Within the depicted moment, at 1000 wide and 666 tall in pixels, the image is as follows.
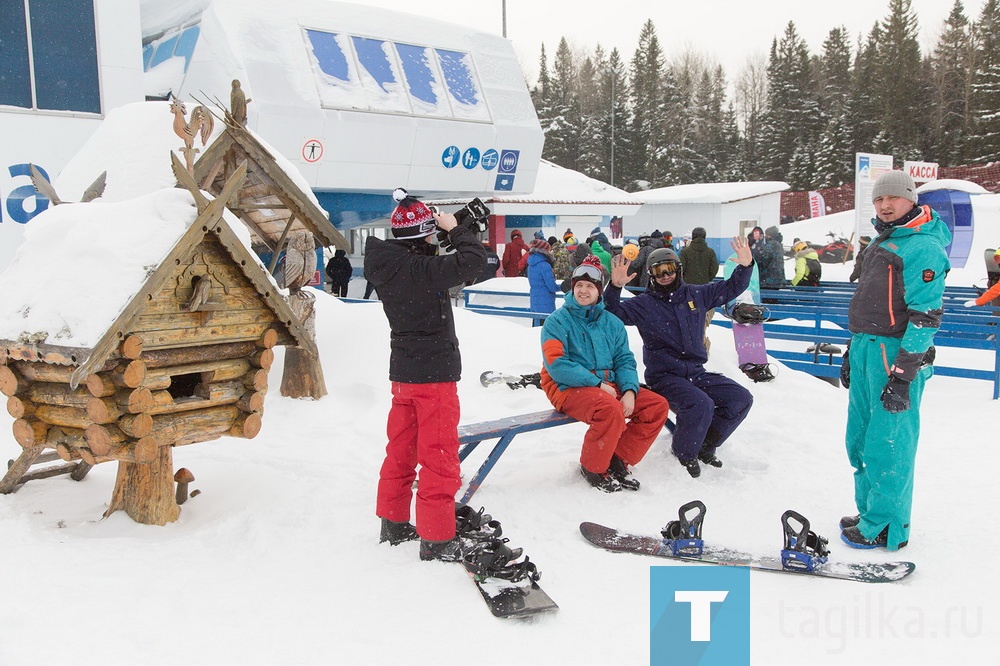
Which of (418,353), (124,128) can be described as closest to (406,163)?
(124,128)

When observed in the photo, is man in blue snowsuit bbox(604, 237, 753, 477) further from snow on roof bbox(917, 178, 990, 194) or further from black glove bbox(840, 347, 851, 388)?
snow on roof bbox(917, 178, 990, 194)

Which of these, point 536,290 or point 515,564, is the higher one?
point 536,290

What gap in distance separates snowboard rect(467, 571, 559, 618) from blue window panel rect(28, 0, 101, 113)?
7251mm

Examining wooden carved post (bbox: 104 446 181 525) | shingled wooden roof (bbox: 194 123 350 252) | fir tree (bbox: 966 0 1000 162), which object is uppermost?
fir tree (bbox: 966 0 1000 162)

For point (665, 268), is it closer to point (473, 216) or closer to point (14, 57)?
point (473, 216)

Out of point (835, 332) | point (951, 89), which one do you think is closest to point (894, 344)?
point (835, 332)

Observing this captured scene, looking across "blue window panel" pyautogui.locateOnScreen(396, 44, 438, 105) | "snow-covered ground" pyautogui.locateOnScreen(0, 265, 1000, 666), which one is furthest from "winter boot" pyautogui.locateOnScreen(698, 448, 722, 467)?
"blue window panel" pyautogui.locateOnScreen(396, 44, 438, 105)

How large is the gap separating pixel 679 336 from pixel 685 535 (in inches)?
71.4

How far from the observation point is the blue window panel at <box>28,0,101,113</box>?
25.6 ft

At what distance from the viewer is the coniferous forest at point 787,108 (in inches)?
1699

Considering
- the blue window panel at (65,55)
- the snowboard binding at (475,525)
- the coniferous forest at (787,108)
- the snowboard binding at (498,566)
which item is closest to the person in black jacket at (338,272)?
the blue window panel at (65,55)

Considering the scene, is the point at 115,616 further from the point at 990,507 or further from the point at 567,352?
the point at 990,507

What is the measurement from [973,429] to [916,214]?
354 cm

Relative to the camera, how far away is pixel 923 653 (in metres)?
2.79
